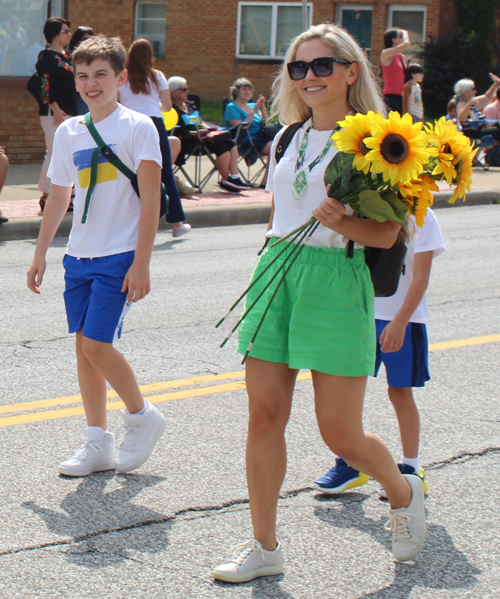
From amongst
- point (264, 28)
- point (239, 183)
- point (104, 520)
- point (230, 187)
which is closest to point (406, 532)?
point (104, 520)

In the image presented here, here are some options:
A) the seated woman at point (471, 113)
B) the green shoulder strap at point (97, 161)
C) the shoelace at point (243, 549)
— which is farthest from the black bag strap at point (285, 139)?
the seated woman at point (471, 113)

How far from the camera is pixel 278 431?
3035 millimetres

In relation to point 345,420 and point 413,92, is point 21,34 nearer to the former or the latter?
point 413,92

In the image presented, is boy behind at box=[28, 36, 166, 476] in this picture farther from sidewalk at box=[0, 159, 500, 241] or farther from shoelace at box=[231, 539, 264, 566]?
sidewalk at box=[0, 159, 500, 241]

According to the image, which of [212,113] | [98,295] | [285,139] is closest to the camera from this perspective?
[285,139]

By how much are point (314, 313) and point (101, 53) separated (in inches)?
66.6

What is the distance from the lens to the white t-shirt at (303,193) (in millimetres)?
3012

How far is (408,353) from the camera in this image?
372cm

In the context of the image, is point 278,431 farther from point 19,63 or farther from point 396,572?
point 19,63

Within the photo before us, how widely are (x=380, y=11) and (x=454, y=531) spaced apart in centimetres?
2451

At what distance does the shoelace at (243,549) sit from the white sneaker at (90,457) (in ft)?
3.33

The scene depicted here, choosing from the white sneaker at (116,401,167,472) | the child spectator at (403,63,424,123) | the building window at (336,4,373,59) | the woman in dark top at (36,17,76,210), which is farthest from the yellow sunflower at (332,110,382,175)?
the building window at (336,4,373,59)

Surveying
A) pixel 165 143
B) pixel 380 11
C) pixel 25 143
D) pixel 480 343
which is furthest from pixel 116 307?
pixel 380 11

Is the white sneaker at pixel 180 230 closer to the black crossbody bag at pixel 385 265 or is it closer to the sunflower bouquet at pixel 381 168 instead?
the black crossbody bag at pixel 385 265
